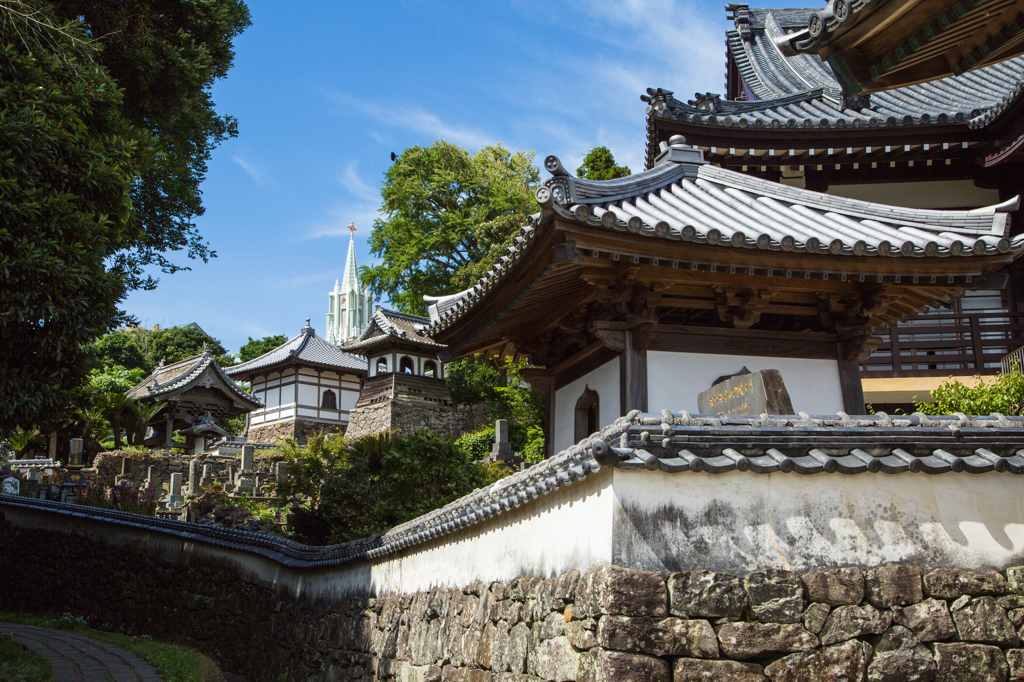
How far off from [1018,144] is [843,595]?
995 cm

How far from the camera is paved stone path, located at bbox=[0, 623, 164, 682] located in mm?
8211

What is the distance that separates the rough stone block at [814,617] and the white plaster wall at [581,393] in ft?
13.0

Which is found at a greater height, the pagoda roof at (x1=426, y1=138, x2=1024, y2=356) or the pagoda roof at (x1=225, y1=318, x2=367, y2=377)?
the pagoda roof at (x1=225, y1=318, x2=367, y2=377)

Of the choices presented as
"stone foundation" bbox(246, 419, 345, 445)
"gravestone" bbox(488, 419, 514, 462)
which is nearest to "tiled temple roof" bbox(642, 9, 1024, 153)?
"gravestone" bbox(488, 419, 514, 462)

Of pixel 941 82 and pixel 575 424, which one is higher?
pixel 941 82

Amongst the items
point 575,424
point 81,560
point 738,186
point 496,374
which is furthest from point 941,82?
point 496,374

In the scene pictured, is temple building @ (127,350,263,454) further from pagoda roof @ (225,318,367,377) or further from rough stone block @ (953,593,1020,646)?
rough stone block @ (953,593,1020,646)

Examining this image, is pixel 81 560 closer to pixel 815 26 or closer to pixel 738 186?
pixel 738 186

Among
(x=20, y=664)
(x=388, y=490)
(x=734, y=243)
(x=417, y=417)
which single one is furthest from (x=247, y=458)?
(x=734, y=243)

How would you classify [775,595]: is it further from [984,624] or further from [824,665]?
[984,624]

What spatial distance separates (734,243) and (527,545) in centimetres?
332

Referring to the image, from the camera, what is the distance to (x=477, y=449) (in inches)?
1148

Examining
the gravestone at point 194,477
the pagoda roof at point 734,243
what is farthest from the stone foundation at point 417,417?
the pagoda roof at point 734,243

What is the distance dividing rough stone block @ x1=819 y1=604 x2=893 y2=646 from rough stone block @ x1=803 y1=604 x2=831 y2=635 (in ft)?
0.08
